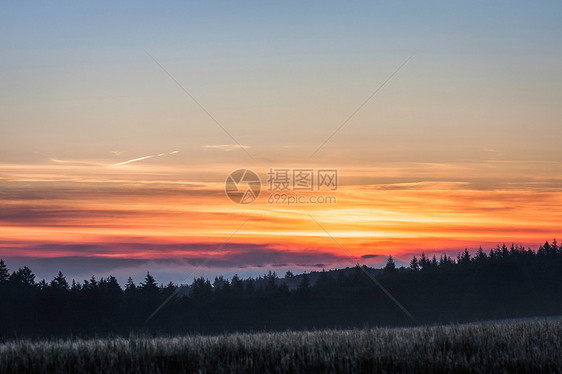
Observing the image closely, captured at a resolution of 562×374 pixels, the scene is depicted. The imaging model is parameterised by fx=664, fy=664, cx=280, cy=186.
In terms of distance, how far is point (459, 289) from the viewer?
5138 inches

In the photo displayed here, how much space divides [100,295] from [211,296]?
77.4 ft

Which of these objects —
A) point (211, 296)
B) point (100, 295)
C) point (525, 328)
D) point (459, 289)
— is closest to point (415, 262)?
point (459, 289)

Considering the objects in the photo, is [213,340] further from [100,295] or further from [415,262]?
[415,262]

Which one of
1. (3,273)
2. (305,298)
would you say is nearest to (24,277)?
(3,273)

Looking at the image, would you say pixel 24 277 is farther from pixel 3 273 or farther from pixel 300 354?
pixel 300 354

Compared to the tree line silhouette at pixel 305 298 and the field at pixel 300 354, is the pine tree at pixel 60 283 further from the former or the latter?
the field at pixel 300 354

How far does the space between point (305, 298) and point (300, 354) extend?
331ft

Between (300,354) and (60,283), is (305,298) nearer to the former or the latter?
(60,283)

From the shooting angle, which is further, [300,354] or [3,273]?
[3,273]

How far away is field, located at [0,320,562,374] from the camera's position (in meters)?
15.2

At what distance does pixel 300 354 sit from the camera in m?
17.0

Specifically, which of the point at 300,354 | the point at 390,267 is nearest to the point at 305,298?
the point at 390,267

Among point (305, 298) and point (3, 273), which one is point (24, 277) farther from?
point (305, 298)

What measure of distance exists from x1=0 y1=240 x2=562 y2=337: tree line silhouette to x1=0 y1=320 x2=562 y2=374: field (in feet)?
192
